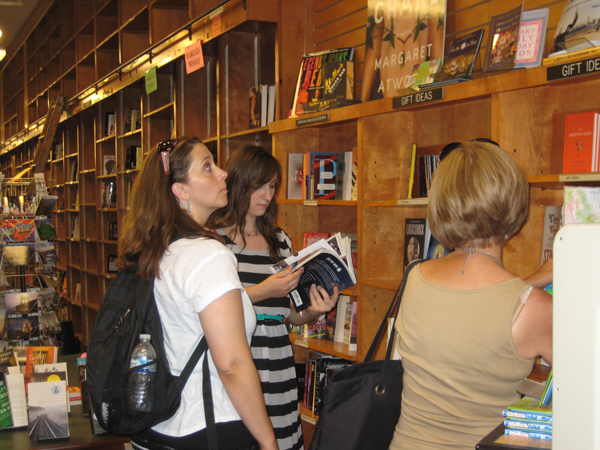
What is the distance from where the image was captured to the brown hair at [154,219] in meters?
1.42

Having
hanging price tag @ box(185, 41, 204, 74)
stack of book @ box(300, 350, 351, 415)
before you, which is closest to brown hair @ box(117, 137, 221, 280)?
stack of book @ box(300, 350, 351, 415)

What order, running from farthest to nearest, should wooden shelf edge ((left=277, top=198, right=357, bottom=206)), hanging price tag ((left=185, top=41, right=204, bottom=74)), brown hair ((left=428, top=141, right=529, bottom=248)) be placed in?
hanging price tag ((left=185, top=41, right=204, bottom=74)) → wooden shelf edge ((left=277, top=198, right=357, bottom=206)) → brown hair ((left=428, top=141, right=529, bottom=248))

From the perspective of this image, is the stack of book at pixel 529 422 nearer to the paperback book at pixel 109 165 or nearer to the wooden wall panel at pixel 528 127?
the wooden wall panel at pixel 528 127

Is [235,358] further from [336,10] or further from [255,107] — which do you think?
[336,10]

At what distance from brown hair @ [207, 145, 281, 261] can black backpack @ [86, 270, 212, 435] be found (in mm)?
916

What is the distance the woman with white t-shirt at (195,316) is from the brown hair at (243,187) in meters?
0.77

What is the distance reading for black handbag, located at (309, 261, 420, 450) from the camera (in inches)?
50.1

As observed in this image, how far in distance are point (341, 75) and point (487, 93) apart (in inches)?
42.1

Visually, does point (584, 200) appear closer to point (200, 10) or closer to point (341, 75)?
point (341, 75)

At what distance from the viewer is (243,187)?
235 cm

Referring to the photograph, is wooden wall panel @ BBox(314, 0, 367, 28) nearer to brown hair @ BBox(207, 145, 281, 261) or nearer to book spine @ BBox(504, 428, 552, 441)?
brown hair @ BBox(207, 145, 281, 261)

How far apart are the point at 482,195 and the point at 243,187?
1386mm

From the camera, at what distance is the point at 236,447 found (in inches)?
55.1

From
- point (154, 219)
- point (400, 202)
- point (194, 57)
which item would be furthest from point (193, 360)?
point (194, 57)
